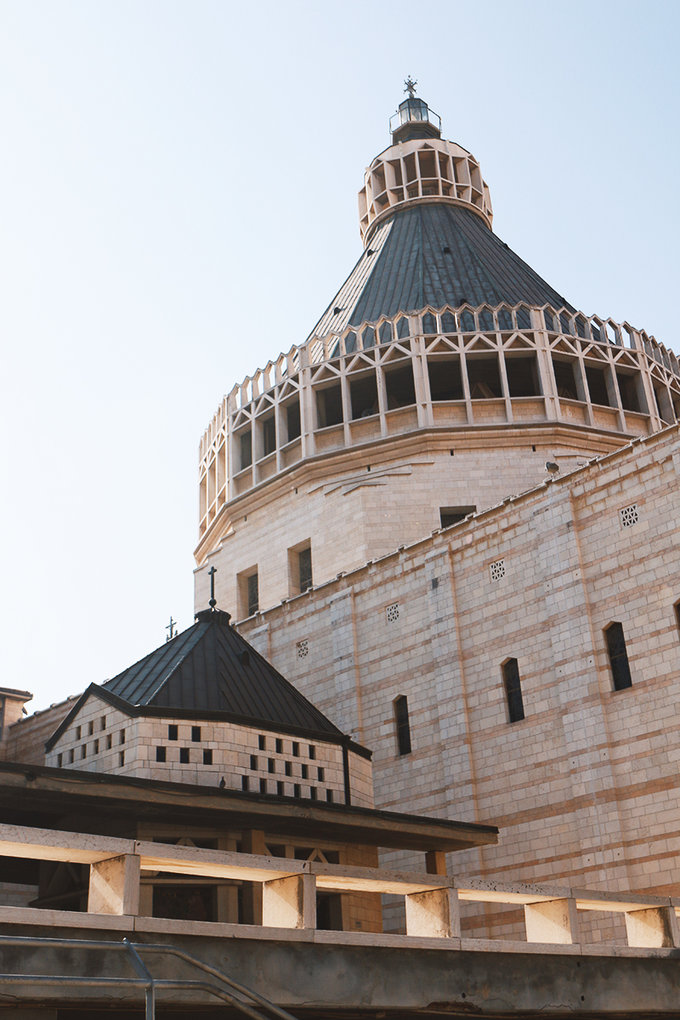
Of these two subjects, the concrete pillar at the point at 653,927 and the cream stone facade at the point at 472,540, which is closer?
the concrete pillar at the point at 653,927

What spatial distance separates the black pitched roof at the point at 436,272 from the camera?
4103cm

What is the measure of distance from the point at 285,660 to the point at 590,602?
34.8 ft

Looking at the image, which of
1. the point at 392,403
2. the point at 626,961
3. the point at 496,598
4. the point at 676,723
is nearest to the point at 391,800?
the point at 496,598

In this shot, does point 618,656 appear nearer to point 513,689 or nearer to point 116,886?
point 513,689

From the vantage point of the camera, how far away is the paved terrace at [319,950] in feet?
28.5

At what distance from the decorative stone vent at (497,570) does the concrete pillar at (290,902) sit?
16.4 metres

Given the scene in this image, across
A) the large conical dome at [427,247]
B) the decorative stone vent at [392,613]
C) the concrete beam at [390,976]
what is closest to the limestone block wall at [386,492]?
the decorative stone vent at [392,613]

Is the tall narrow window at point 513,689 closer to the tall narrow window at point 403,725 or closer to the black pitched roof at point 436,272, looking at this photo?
the tall narrow window at point 403,725

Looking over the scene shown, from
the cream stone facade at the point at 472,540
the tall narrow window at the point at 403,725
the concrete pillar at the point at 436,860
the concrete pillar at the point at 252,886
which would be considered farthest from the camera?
the tall narrow window at the point at 403,725

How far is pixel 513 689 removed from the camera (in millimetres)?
25328

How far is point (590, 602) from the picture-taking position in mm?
24125

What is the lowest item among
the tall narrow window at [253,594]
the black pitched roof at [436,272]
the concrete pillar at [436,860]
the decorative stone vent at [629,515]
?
the concrete pillar at [436,860]

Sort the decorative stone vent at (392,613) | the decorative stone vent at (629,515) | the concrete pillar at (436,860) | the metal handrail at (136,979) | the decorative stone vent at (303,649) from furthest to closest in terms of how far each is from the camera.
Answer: the decorative stone vent at (303,649)
the decorative stone vent at (392,613)
the decorative stone vent at (629,515)
the concrete pillar at (436,860)
the metal handrail at (136,979)

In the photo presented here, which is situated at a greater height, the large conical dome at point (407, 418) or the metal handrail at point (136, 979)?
the large conical dome at point (407, 418)
